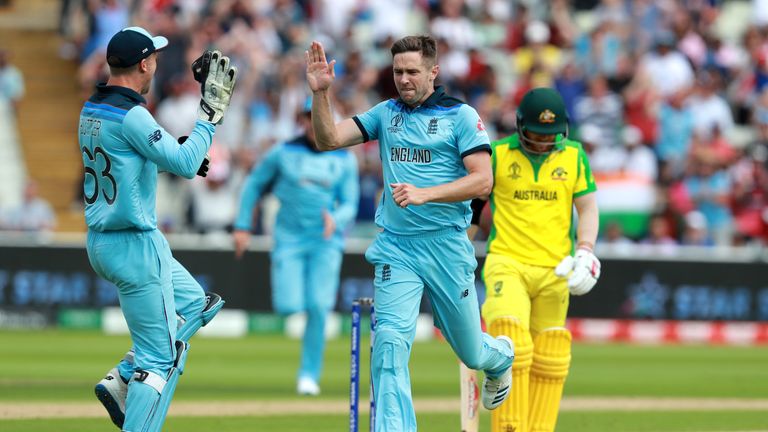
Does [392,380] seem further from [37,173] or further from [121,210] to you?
[37,173]

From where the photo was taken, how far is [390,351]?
332 inches

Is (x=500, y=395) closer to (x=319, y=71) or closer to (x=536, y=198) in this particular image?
(x=536, y=198)

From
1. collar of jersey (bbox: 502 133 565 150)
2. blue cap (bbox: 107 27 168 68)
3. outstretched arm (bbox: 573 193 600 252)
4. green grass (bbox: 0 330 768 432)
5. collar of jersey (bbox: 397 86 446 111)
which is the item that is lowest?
green grass (bbox: 0 330 768 432)

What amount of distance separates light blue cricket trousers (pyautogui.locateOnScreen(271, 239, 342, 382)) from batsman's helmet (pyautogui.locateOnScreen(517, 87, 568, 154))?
445 centimetres

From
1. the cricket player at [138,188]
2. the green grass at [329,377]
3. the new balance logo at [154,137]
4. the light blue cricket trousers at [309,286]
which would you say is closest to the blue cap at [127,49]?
the cricket player at [138,188]

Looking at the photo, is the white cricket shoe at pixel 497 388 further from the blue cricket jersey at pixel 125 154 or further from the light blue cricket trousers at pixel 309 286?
the light blue cricket trousers at pixel 309 286

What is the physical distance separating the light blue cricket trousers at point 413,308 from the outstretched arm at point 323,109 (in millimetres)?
622

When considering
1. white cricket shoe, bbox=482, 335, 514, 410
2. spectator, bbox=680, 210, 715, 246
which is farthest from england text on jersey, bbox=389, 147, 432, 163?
spectator, bbox=680, 210, 715, 246

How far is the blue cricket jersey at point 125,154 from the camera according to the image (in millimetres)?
8203

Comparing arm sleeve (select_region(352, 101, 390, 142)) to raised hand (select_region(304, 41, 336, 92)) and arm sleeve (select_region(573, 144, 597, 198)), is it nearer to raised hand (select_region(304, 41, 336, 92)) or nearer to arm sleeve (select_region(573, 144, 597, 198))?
raised hand (select_region(304, 41, 336, 92))

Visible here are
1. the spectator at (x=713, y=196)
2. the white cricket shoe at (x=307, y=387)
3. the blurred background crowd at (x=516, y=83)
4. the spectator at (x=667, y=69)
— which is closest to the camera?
the white cricket shoe at (x=307, y=387)

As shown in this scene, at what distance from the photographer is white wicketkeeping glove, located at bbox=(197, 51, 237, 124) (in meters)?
8.41

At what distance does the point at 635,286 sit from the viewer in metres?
21.4

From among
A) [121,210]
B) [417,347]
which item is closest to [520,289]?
[121,210]
